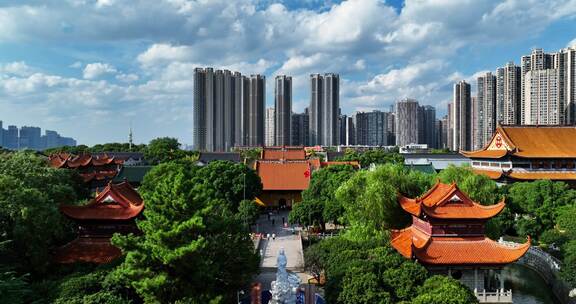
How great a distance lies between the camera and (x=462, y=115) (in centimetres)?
10438

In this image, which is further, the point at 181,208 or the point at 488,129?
the point at 488,129

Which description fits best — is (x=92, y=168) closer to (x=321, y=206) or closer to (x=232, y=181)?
(x=232, y=181)

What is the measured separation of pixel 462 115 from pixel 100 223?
321 feet

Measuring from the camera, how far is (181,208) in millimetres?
15281

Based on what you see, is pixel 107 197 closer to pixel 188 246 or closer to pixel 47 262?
pixel 47 262

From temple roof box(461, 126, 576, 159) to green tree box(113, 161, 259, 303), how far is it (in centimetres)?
3241

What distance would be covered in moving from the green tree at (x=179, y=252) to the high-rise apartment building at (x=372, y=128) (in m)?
141

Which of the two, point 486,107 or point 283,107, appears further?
point 283,107

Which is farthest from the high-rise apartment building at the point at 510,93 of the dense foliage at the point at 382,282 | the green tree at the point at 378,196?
the dense foliage at the point at 382,282

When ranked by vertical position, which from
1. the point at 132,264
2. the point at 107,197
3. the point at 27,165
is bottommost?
the point at 132,264

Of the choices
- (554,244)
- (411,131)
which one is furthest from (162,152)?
(411,131)

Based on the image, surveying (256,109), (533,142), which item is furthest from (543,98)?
(256,109)

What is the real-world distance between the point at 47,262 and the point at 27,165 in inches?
243

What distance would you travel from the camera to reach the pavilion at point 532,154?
1576 inches
